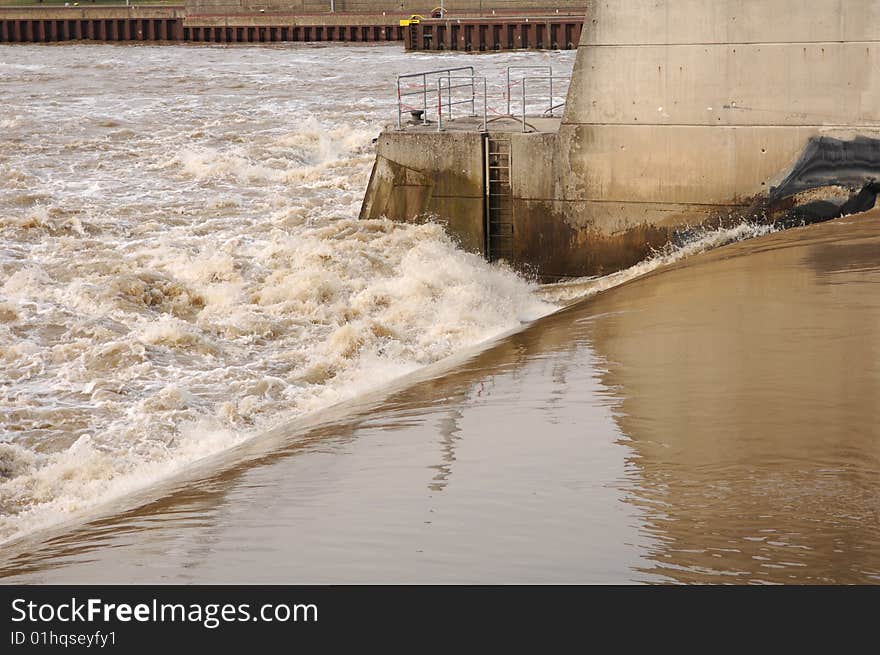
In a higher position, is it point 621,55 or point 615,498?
point 621,55

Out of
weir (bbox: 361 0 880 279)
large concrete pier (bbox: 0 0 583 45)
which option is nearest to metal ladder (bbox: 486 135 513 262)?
weir (bbox: 361 0 880 279)

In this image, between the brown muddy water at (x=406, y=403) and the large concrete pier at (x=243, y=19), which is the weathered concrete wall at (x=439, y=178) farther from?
the large concrete pier at (x=243, y=19)

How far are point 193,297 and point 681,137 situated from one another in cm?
615

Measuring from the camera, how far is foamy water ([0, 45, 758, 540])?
33.6 ft

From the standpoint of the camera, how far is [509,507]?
6.32 meters

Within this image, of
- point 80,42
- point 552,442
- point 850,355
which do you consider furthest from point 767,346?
point 80,42

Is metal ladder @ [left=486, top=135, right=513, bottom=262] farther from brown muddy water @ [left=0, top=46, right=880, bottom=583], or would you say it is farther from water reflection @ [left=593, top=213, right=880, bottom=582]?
water reflection @ [left=593, top=213, right=880, bottom=582]

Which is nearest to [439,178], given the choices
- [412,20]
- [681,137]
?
[681,137]

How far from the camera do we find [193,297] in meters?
14.9

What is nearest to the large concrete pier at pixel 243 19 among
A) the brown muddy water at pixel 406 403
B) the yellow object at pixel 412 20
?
the yellow object at pixel 412 20

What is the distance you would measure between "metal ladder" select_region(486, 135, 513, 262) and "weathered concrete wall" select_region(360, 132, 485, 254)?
0.32 feet

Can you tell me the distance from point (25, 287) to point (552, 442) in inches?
377

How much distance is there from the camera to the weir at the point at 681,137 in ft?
45.4

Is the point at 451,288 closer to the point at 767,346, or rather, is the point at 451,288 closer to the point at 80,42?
Answer: the point at 767,346
